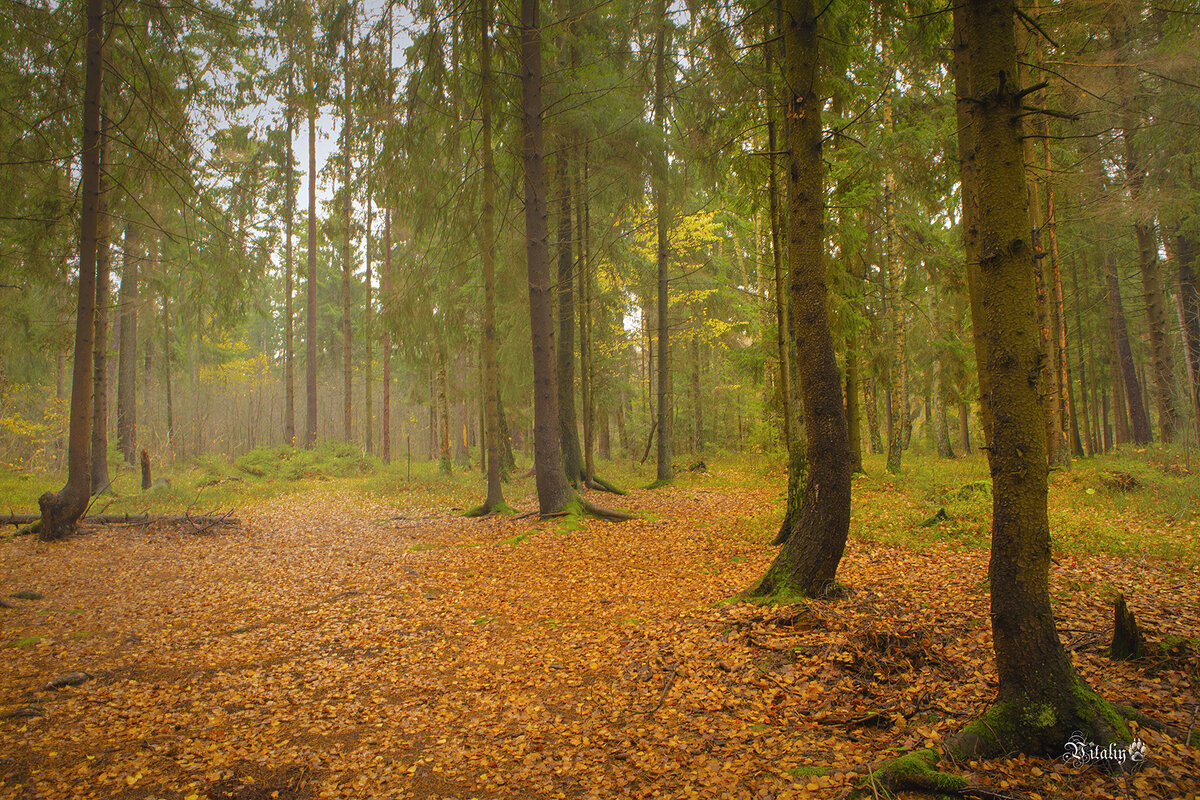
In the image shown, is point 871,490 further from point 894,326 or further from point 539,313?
point 539,313

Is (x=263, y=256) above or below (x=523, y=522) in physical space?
above

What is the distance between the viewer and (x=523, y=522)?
10219 mm

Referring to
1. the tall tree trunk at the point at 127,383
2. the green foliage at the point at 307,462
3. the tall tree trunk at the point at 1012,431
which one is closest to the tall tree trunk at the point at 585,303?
the tall tree trunk at the point at 1012,431

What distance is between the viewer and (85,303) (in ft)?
31.1

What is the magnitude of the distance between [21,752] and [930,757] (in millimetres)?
5124

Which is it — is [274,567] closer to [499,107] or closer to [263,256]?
[263,256]

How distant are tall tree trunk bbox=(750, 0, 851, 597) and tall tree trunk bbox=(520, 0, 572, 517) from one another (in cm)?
557

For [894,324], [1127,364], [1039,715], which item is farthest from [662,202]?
[1127,364]

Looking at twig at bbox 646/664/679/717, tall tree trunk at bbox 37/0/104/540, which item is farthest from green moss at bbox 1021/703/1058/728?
tall tree trunk at bbox 37/0/104/540

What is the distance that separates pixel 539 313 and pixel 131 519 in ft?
26.3

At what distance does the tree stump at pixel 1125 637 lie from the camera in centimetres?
345

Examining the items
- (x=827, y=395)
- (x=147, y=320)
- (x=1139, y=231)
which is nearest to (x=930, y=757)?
(x=827, y=395)

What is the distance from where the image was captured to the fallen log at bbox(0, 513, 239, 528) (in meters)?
9.52
